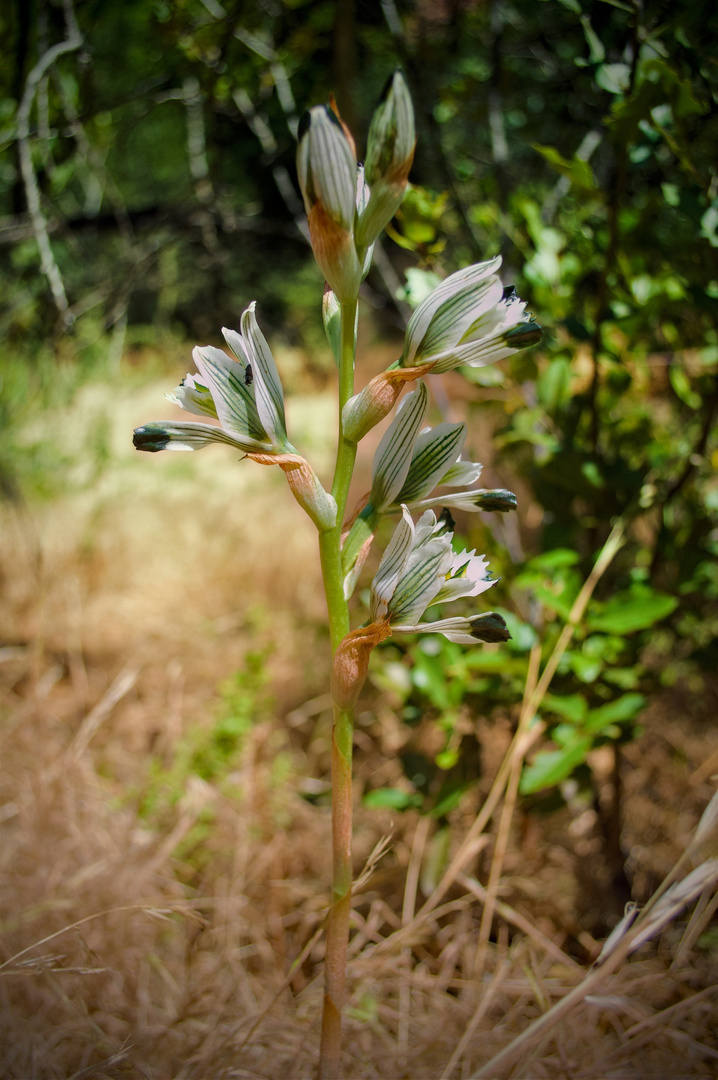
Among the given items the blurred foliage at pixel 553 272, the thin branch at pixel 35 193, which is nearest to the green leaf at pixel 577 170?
the blurred foliage at pixel 553 272

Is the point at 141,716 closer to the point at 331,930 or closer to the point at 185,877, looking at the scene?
the point at 185,877

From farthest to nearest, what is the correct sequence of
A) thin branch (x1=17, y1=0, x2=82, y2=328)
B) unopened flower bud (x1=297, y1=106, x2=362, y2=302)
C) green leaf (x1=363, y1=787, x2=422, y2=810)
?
thin branch (x1=17, y1=0, x2=82, y2=328) < green leaf (x1=363, y1=787, x2=422, y2=810) < unopened flower bud (x1=297, y1=106, x2=362, y2=302)

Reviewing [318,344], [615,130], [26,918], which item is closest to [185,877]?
[26,918]

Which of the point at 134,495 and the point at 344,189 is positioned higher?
the point at 344,189

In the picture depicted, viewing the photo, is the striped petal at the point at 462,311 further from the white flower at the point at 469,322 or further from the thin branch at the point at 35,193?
the thin branch at the point at 35,193

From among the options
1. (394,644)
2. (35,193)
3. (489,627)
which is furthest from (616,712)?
(35,193)

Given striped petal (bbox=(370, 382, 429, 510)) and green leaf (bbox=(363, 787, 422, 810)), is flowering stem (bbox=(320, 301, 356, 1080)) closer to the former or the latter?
striped petal (bbox=(370, 382, 429, 510))

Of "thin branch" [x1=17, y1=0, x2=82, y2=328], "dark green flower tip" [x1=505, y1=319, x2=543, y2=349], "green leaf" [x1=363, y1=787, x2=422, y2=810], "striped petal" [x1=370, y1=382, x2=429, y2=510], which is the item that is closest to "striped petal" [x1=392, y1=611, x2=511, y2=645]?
"striped petal" [x1=370, y1=382, x2=429, y2=510]
